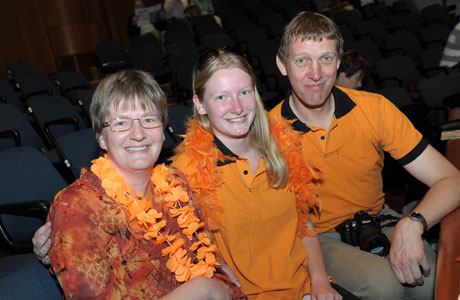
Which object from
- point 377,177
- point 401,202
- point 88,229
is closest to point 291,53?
point 377,177

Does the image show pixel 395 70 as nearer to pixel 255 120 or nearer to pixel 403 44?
pixel 403 44

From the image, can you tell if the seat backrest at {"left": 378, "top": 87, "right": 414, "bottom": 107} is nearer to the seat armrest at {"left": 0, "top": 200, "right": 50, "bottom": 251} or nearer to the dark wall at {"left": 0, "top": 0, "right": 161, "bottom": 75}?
the seat armrest at {"left": 0, "top": 200, "right": 50, "bottom": 251}

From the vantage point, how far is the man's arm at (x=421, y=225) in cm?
141

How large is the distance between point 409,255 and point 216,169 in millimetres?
735

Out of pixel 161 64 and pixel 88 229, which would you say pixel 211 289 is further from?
pixel 161 64

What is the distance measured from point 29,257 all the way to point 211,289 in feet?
3.77

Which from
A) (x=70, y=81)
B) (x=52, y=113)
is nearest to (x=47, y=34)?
(x=70, y=81)

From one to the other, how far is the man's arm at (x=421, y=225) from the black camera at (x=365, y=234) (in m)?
0.13

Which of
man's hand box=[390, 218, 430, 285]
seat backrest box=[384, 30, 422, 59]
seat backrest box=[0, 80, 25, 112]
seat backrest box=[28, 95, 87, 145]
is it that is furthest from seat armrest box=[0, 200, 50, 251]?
seat backrest box=[384, 30, 422, 59]

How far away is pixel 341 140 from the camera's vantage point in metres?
1.77

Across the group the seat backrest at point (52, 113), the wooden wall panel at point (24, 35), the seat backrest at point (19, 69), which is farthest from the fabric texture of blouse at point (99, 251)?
the wooden wall panel at point (24, 35)

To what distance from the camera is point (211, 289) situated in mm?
1188

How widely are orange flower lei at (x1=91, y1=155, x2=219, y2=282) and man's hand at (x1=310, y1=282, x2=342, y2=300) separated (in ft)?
1.27

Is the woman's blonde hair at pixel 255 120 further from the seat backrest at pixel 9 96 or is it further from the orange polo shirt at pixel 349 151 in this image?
the seat backrest at pixel 9 96
